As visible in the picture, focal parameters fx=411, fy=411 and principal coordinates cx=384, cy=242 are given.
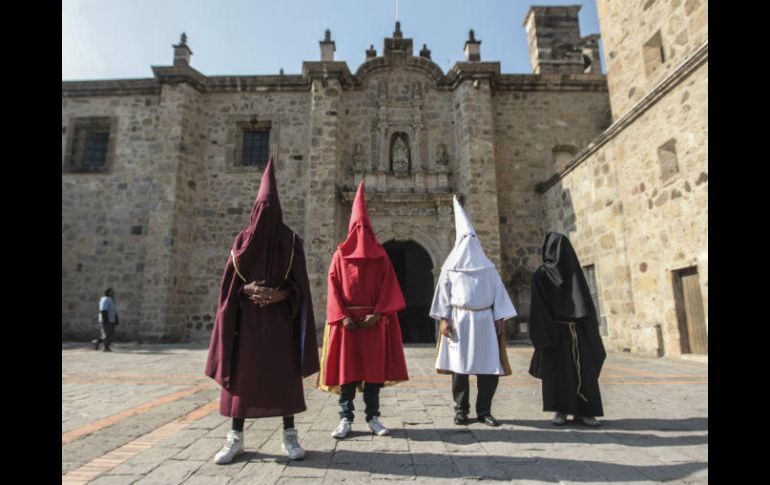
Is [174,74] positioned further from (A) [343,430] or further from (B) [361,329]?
(A) [343,430]

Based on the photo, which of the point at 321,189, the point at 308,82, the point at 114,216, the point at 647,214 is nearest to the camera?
the point at 647,214

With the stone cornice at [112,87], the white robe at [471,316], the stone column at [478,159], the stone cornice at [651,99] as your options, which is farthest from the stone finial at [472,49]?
the white robe at [471,316]

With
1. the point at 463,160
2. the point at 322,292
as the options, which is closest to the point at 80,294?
the point at 322,292

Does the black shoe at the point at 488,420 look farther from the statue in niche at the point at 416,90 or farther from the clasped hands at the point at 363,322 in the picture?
the statue in niche at the point at 416,90

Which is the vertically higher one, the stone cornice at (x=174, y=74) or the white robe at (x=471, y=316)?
the stone cornice at (x=174, y=74)

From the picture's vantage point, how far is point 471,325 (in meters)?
3.96

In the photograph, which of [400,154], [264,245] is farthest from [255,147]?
[264,245]

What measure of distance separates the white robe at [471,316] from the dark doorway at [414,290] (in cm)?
975

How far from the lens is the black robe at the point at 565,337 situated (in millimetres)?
3730

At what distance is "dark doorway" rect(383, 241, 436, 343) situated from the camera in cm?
1447

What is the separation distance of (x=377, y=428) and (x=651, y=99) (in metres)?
7.75
